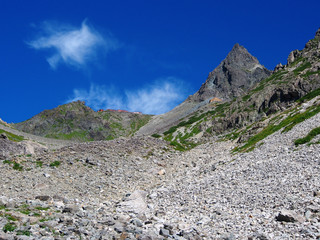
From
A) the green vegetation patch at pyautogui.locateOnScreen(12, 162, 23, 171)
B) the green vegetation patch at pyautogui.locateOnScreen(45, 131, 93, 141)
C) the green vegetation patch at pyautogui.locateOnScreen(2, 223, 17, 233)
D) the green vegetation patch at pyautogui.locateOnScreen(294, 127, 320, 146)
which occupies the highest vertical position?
the green vegetation patch at pyautogui.locateOnScreen(45, 131, 93, 141)

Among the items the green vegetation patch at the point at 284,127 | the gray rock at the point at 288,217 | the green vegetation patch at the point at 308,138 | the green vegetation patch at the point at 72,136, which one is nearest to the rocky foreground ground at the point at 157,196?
the gray rock at the point at 288,217

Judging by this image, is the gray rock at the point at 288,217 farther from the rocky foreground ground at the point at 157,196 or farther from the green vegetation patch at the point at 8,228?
the green vegetation patch at the point at 8,228

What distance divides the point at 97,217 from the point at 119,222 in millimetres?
2116

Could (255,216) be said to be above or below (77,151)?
below

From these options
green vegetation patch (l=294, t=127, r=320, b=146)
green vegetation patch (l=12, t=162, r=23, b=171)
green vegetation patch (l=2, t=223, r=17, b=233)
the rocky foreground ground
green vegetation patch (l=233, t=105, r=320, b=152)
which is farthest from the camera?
green vegetation patch (l=233, t=105, r=320, b=152)

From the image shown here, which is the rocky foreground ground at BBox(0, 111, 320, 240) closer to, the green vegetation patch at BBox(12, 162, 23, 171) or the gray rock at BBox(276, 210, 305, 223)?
the gray rock at BBox(276, 210, 305, 223)

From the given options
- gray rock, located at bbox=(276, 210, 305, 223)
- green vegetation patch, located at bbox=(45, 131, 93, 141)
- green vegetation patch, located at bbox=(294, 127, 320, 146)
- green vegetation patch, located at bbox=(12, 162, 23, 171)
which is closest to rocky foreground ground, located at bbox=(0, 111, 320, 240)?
gray rock, located at bbox=(276, 210, 305, 223)

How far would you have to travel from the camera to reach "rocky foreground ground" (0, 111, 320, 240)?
16578 mm

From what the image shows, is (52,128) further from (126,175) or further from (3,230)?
(3,230)

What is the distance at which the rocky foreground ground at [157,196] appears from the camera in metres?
16.6

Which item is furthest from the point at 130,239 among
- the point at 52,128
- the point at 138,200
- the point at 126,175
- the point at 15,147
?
the point at 52,128

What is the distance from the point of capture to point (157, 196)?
2728 cm

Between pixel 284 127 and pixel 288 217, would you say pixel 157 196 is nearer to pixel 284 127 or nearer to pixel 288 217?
pixel 288 217

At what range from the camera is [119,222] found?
18938 mm
